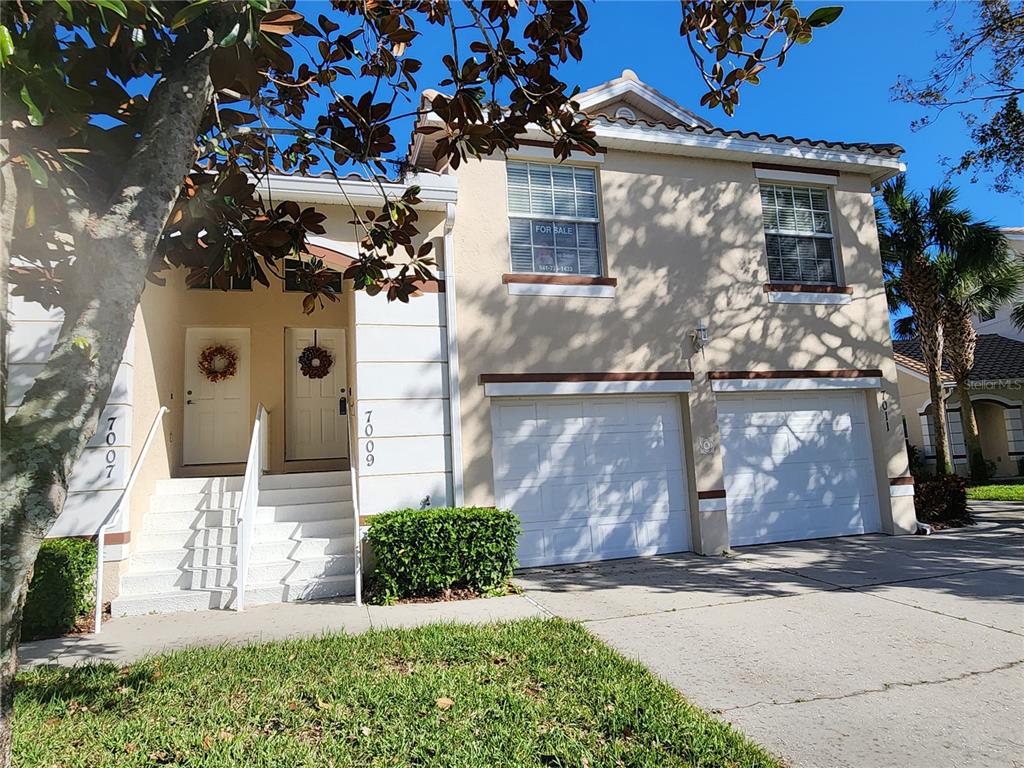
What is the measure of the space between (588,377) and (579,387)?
0.19 meters

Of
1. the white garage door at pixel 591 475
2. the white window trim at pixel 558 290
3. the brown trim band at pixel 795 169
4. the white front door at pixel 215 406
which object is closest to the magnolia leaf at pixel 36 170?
the white garage door at pixel 591 475

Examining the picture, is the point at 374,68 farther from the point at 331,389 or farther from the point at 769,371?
the point at 769,371

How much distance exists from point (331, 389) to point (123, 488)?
367cm

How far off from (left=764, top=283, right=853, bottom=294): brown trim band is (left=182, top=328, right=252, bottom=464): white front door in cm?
798

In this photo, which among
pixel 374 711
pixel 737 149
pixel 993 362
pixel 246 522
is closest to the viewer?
pixel 374 711

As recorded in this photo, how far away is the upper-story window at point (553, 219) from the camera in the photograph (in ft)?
26.7

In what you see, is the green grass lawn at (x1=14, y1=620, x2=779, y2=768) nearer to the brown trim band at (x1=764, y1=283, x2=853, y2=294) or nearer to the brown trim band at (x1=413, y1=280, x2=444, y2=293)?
the brown trim band at (x1=413, y1=280, x2=444, y2=293)

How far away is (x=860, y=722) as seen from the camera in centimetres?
331

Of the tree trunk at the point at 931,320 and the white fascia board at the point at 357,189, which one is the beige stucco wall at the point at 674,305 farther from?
the tree trunk at the point at 931,320

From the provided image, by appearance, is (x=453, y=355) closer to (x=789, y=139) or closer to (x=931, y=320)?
(x=789, y=139)

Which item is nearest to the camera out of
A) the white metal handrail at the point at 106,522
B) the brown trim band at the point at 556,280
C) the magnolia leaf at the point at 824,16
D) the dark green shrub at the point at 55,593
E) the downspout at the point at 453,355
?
the magnolia leaf at the point at 824,16

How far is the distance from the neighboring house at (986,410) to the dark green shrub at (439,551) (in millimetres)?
17509

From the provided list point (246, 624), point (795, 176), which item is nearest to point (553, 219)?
point (795, 176)

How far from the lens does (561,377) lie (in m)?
7.80
